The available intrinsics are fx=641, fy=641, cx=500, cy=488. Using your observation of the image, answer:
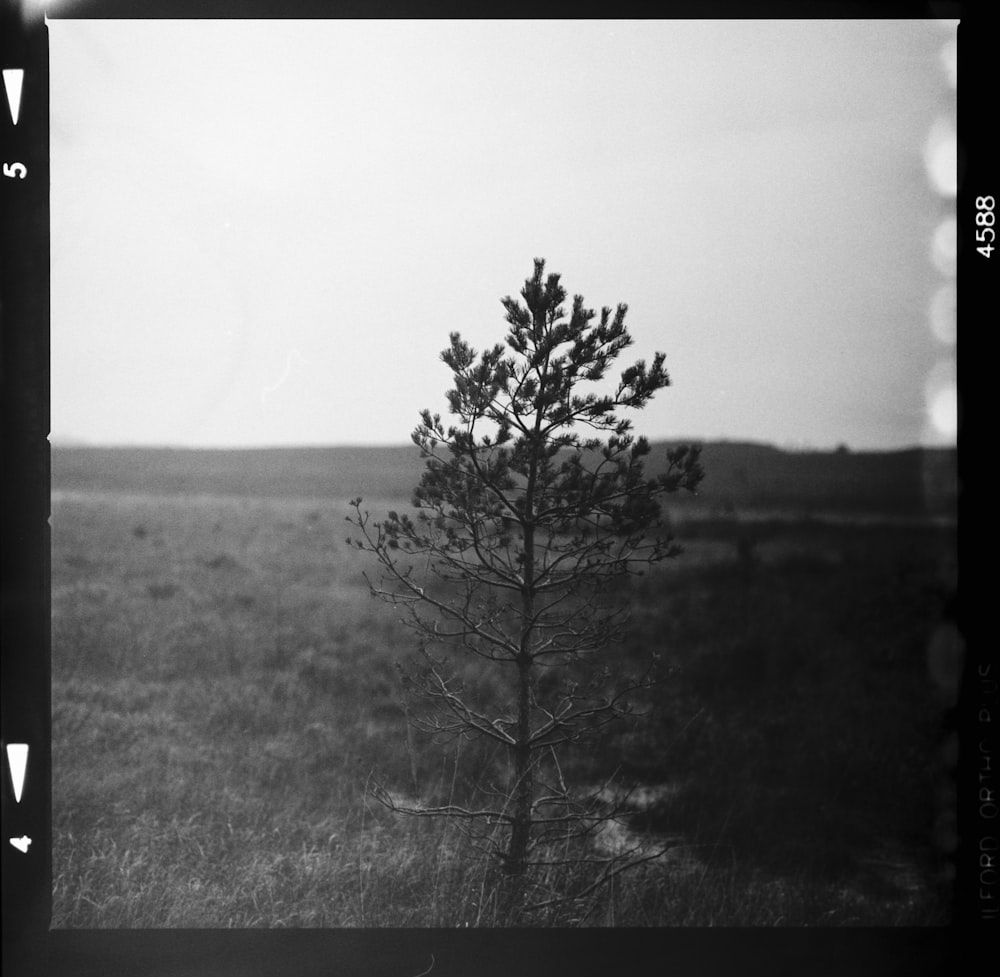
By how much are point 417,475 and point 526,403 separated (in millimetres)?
709

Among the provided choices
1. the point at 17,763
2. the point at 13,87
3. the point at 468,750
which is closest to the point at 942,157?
the point at 468,750

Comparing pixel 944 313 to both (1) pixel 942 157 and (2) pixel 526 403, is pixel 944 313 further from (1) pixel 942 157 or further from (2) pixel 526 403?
(2) pixel 526 403

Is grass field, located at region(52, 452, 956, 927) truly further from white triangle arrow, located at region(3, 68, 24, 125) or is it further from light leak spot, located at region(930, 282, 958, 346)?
white triangle arrow, located at region(3, 68, 24, 125)

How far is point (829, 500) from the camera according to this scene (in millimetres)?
3260

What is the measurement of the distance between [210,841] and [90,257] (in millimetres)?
2636

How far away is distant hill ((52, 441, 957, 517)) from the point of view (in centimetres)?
291

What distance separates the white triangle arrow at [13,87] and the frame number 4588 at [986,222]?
394 centimetres

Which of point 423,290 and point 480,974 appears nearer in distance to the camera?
point 480,974

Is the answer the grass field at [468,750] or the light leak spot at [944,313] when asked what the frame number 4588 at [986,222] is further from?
the grass field at [468,750]

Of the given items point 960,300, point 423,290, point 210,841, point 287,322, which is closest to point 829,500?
point 960,300

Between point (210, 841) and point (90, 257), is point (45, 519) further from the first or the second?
point (210, 841)

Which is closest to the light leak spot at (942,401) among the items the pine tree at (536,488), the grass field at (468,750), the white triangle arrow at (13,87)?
the grass field at (468,750)

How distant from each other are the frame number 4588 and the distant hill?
86cm

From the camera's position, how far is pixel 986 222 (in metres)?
2.66
